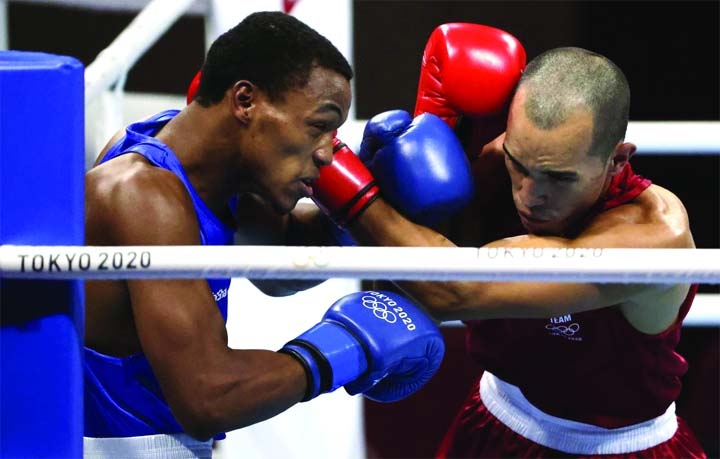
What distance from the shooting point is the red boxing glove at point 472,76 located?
5.40 ft

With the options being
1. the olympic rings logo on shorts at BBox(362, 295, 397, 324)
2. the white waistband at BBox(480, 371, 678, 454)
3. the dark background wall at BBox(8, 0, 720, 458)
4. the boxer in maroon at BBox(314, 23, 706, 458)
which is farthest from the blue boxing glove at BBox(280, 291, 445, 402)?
the dark background wall at BBox(8, 0, 720, 458)

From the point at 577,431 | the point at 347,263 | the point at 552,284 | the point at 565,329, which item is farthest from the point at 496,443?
the point at 347,263

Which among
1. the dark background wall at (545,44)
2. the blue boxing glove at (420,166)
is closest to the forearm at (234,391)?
the blue boxing glove at (420,166)

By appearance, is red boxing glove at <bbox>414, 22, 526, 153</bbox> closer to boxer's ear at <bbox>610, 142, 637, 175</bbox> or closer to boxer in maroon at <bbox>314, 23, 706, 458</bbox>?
boxer in maroon at <bbox>314, 23, 706, 458</bbox>

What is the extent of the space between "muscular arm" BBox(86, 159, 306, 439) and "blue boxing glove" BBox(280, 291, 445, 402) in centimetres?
3

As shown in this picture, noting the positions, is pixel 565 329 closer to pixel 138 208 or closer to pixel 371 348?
pixel 371 348

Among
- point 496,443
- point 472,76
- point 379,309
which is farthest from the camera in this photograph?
point 496,443

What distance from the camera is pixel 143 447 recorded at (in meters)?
1.43

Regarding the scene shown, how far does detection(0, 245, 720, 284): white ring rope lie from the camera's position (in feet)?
3.24

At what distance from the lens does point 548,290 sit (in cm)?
147

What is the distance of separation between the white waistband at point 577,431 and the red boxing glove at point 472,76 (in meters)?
0.45

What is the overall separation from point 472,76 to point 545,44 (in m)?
3.11

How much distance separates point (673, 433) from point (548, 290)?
18.6 inches

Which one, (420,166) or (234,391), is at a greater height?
(420,166)
